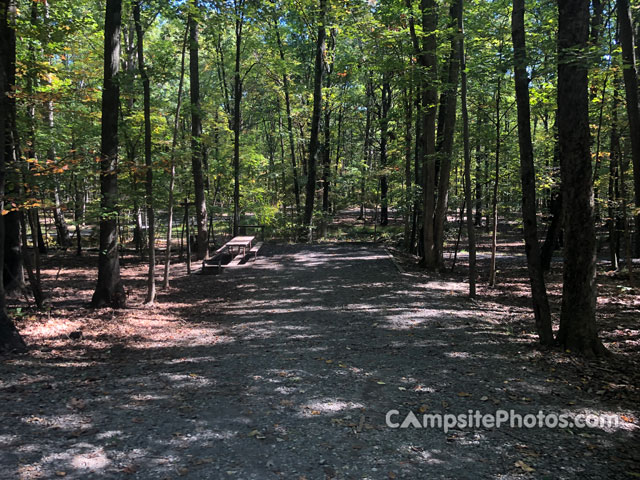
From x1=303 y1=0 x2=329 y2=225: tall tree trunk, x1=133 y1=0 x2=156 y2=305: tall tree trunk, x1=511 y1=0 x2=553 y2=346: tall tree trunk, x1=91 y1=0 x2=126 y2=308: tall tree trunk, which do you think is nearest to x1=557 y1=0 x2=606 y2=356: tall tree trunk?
x1=511 y1=0 x2=553 y2=346: tall tree trunk

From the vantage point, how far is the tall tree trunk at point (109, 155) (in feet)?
28.5

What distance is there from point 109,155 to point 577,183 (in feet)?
28.9

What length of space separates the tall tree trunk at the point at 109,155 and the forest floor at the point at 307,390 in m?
0.56

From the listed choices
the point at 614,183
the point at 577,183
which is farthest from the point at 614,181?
the point at 577,183

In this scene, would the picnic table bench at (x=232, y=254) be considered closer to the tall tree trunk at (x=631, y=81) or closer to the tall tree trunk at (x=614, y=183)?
the tall tree trunk at (x=631, y=81)

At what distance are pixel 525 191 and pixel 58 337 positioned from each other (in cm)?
837

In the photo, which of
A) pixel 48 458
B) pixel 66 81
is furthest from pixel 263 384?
pixel 66 81

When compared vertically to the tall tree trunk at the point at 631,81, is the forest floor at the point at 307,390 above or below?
below

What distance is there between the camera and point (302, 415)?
13.7 feet

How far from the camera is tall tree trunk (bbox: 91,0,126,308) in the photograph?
28.5 ft

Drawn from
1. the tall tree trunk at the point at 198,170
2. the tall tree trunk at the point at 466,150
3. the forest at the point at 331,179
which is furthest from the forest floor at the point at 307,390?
the tall tree trunk at the point at 198,170

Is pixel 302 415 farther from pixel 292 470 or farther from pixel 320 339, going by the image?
pixel 320 339

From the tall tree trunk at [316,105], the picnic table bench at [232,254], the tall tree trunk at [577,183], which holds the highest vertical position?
the tall tree trunk at [316,105]

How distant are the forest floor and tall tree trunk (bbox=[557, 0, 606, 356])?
57 cm
